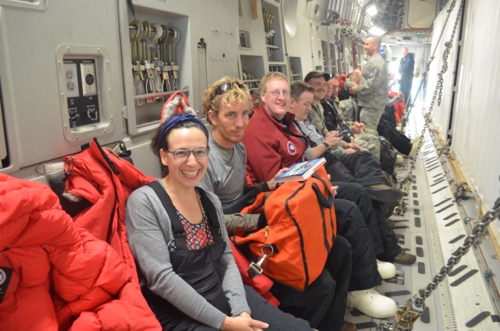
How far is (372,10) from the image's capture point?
11.6 meters

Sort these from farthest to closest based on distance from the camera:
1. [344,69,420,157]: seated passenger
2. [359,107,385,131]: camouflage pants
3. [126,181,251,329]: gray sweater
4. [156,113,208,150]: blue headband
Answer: [344,69,420,157]: seated passenger
[359,107,385,131]: camouflage pants
[156,113,208,150]: blue headband
[126,181,251,329]: gray sweater

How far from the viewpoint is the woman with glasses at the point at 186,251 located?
1.42 meters

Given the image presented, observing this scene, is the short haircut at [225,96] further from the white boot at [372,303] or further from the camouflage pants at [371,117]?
the camouflage pants at [371,117]

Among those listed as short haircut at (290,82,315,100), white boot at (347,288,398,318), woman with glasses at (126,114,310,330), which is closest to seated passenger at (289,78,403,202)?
short haircut at (290,82,315,100)

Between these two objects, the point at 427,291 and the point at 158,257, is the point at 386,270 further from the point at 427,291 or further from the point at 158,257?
the point at 158,257

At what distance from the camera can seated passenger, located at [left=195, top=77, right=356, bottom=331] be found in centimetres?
186

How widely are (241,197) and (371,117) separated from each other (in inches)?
139

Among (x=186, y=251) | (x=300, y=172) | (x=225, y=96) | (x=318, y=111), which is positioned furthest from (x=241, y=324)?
(x=318, y=111)

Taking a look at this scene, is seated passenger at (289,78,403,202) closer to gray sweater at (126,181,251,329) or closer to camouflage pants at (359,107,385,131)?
gray sweater at (126,181,251,329)

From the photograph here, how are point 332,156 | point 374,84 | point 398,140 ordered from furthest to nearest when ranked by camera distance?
1. point 398,140
2. point 374,84
3. point 332,156

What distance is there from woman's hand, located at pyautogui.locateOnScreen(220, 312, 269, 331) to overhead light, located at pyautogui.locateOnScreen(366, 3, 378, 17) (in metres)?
11.4

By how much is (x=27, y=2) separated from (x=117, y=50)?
54cm

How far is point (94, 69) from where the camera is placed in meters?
1.81

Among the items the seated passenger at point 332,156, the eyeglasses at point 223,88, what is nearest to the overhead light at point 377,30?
the seated passenger at point 332,156
